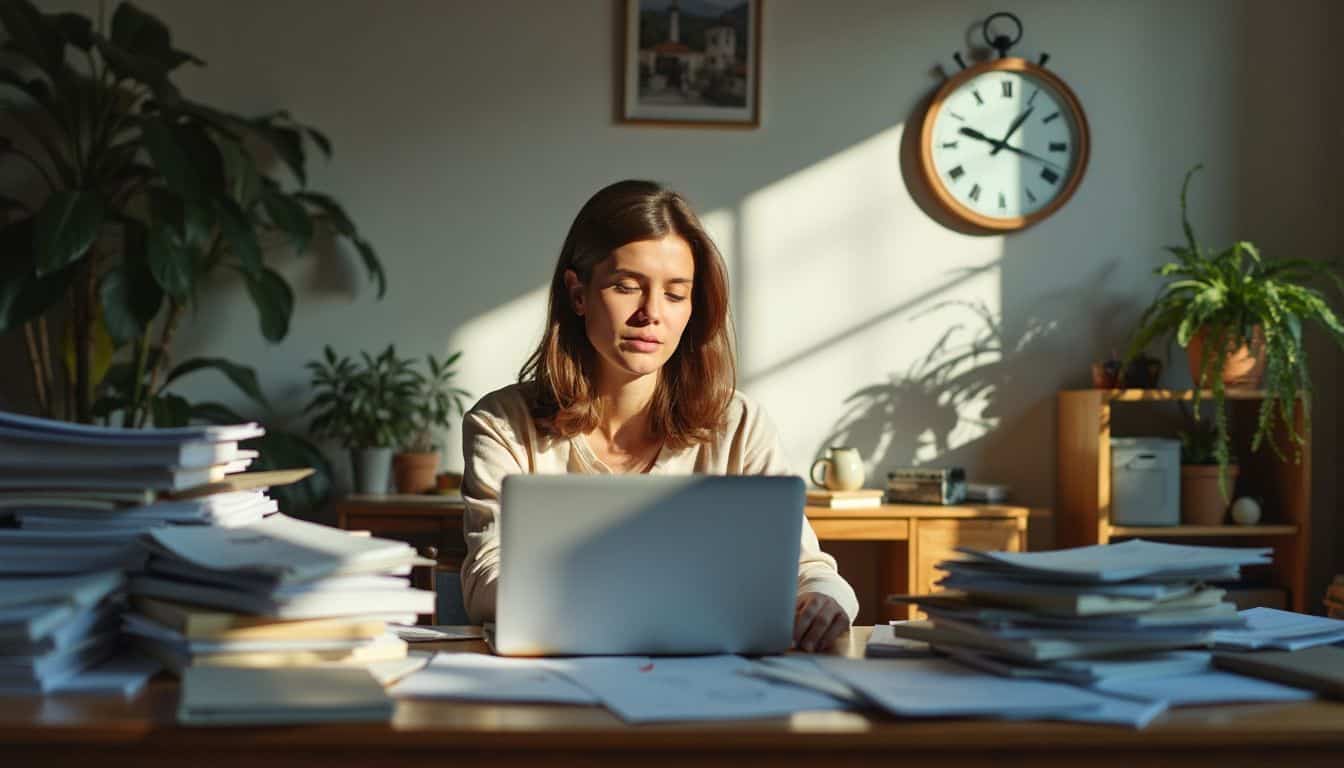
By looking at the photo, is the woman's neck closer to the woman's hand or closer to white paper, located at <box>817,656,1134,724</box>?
the woman's hand

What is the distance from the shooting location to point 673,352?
7.07ft

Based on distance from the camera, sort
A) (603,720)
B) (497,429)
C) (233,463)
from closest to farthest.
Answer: (603,720), (233,463), (497,429)

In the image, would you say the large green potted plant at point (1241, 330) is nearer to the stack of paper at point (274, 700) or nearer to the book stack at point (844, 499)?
the book stack at point (844, 499)

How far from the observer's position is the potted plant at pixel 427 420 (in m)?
3.68

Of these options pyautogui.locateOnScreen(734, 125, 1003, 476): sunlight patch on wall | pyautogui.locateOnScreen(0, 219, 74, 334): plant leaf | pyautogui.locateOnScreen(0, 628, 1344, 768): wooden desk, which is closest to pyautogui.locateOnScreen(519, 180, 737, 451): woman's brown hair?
pyautogui.locateOnScreen(0, 628, 1344, 768): wooden desk

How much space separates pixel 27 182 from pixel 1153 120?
348 centimetres

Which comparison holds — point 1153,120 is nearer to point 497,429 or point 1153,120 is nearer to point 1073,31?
point 1073,31

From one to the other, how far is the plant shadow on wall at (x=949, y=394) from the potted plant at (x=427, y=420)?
4.07ft

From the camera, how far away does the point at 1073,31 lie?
4.09m

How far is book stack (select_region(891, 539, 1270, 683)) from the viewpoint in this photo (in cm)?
124

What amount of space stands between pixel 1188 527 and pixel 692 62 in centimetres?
201

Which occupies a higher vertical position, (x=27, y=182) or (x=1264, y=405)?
(x=27, y=182)

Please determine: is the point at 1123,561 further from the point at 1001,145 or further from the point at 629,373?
the point at 1001,145

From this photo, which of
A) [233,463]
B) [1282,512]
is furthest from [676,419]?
[1282,512]
